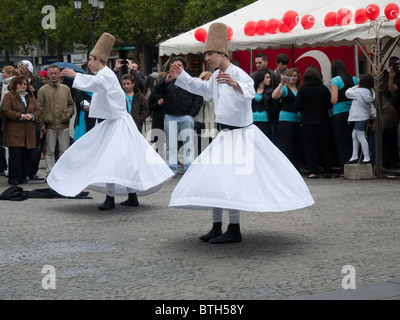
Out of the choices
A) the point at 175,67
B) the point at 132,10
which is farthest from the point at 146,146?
the point at 132,10

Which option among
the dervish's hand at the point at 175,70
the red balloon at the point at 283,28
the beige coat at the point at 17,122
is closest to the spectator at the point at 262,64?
the red balloon at the point at 283,28

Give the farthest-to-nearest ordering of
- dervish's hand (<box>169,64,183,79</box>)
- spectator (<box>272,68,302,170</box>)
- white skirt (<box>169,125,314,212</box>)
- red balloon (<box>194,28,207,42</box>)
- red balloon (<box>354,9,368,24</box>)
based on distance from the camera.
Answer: red balloon (<box>194,28,207,42</box>)
spectator (<box>272,68,302,170</box>)
red balloon (<box>354,9,368,24</box>)
dervish's hand (<box>169,64,183,79</box>)
white skirt (<box>169,125,314,212</box>)

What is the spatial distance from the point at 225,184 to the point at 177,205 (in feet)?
1.60

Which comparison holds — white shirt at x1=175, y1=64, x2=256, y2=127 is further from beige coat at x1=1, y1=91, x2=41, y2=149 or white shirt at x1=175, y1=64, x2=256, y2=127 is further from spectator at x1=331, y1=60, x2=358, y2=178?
spectator at x1=331, y1=60, x2=358, y2=178

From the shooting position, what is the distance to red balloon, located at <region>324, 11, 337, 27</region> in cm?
1388

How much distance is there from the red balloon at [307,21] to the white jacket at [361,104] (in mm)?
1407

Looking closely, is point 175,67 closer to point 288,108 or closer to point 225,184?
point 225,184

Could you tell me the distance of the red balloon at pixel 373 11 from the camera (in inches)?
516

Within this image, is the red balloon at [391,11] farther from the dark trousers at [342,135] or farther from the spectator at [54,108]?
the spectator at [54,108]

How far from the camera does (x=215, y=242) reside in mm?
7598

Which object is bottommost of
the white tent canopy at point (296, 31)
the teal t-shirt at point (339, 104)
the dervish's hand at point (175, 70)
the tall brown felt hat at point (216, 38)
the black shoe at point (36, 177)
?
the black shoe at point (36, 177)

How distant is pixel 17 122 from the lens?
44.5ft

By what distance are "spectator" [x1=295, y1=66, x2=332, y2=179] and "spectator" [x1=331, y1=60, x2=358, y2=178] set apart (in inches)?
5.6

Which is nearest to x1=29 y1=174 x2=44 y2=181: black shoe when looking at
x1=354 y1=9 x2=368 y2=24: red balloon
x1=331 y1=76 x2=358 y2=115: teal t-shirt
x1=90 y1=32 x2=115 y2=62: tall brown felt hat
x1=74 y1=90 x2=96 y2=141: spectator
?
x1=74 y1=90 x2=96 y2=141: spectator
